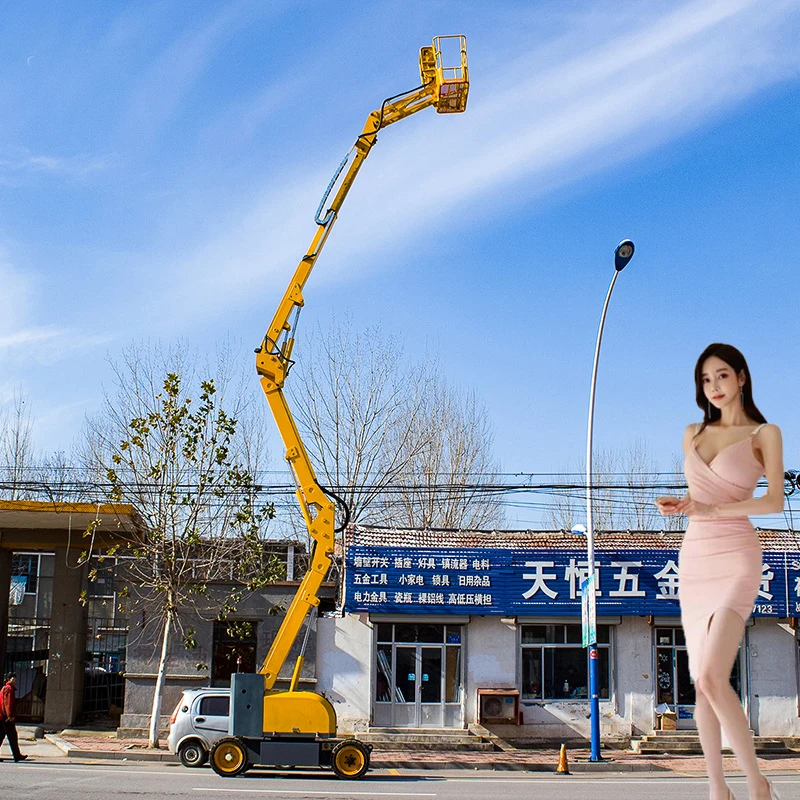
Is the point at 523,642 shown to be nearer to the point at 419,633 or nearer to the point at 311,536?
the point at 419,633

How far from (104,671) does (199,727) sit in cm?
1274

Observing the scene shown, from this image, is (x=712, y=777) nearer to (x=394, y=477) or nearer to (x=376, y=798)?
(x=376, y=798)

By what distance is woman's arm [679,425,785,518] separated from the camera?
97.6 inches

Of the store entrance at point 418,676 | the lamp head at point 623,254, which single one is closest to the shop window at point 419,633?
the store entrance at point 418,676

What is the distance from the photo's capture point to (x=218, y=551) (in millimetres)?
22234

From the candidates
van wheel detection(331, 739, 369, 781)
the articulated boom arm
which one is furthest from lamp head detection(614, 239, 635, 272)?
van wheel detection(331, 739, 369, 781)

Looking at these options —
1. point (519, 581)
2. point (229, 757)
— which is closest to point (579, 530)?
point (519, 581)

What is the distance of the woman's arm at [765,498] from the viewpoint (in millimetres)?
2479

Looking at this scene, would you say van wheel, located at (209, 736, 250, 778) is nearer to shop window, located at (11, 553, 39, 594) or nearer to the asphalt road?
the asphalt road

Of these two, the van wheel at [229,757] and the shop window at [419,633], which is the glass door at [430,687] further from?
the van wheel at [229,757]

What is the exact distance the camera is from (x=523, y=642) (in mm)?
23359

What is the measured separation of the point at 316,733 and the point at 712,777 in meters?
13.7

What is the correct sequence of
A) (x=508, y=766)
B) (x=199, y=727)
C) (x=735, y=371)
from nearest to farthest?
(x=735, y=371) → (x=199, y=727) → (x=508, y=766)

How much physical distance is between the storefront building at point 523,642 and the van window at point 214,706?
19.4 ft
